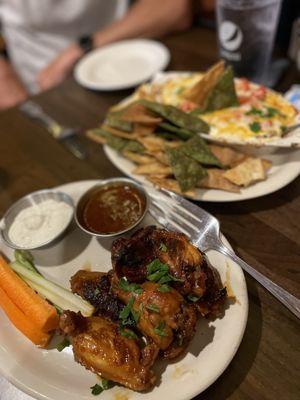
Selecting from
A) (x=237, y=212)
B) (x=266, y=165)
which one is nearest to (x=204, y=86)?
(x=266, y=165)

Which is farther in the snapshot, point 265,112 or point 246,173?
point 265,112

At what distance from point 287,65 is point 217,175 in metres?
1.25

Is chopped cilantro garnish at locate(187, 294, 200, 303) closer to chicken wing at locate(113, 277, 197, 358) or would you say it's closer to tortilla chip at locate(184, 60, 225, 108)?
chicken wing at locate(113, 277, 197, 358)

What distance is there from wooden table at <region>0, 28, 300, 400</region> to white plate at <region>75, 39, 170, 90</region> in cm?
9

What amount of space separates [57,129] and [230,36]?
1206 mm

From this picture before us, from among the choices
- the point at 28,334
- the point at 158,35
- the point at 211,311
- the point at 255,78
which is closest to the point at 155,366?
the point at 211,311

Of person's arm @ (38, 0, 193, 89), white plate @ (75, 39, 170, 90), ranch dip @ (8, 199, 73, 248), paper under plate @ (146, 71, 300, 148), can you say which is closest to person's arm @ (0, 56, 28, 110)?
person's arm @ (38, 0, 193, 89)

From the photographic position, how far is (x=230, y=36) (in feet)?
7.70

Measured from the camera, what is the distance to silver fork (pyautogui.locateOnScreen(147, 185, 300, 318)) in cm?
149

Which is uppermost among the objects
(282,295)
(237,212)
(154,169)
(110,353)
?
(110,353)

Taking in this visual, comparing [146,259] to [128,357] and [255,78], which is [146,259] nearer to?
[128,357]

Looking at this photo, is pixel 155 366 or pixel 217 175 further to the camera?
pixel 217 175

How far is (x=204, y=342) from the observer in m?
1.29

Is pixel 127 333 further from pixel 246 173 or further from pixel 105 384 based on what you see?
pixel 246 173
